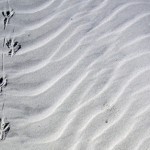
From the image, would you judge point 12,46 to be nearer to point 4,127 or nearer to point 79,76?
Answer: point 79,76

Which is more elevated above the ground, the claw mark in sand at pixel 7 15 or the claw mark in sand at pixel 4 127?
the claw mark in sand at pixel 7 15

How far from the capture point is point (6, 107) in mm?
3236

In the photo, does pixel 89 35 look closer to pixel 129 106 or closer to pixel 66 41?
pixel 66 41

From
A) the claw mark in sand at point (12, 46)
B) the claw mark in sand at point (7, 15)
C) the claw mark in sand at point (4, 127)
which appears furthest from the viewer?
the claw mark in sand at point (7, 15)

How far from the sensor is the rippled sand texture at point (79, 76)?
309 centimetres

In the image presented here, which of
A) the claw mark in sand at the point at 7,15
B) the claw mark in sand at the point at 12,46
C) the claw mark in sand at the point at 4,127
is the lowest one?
the claw mark in sand at the point at 4,127

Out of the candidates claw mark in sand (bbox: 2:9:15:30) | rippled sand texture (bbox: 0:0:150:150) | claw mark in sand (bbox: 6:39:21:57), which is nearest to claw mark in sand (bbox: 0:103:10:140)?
rippled sand texture (bbox: 0:0:150:150)

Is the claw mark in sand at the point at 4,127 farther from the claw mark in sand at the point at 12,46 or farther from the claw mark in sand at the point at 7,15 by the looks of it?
the claw mark in sand at the point at 7,15

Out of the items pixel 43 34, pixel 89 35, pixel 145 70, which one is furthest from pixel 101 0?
pixel 145 70

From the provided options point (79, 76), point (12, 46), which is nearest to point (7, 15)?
point (12, 46)

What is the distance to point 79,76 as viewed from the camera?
135 inches

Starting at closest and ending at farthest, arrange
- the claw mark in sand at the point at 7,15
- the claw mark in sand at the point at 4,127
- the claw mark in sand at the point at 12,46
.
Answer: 1. the claw mark in sand at the point at 4,127
2. the claw mark in sand at the point at 12,46
3. the claw mark in sand at the point at 7,15

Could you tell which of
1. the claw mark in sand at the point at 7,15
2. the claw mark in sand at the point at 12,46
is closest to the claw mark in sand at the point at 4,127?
the claw mark in sand at the point at 12,46

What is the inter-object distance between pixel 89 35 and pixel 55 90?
0.79 meters
